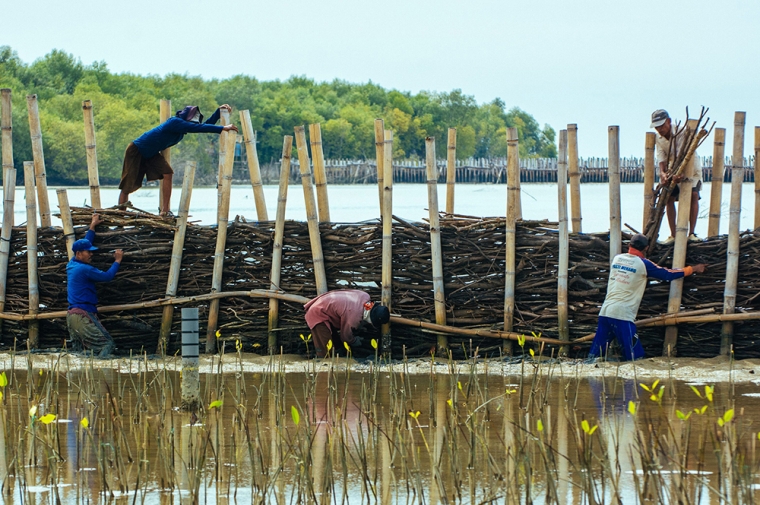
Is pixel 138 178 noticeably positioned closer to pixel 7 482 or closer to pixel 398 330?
pixel 398 330

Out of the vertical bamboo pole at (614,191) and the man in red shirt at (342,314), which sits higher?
the vertical bamboo pole at (614,191)

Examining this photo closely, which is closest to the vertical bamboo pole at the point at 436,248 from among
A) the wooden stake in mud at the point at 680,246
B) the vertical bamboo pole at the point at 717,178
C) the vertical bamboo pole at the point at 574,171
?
the vertical bamboo pole at the point at 574,171

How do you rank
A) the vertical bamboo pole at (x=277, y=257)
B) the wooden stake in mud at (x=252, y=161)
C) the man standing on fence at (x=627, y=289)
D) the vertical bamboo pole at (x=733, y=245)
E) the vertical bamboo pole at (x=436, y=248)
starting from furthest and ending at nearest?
the wooden stake in mud at (x=252, y=161) → the vertical bamboo pole at (x=277, y=257) → the vertical bamboo pole at (x=436, y=248) → the vertical bamboo pole at (x=733, y=245) → the man standing on fence at (x=627, y=289)

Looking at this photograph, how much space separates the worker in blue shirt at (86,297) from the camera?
10.7 m

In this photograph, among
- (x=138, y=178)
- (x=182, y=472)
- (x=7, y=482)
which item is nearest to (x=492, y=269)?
(x=138, y=178)

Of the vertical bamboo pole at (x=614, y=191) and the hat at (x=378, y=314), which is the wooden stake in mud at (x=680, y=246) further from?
the hat at (x=378, y=314)

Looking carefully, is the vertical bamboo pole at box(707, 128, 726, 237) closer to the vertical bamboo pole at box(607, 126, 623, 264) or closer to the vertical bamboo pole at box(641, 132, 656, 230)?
the vertical bamboo pole at box(641, 132, 656, 230)

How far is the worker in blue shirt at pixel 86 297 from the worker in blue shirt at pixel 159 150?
25.1 inches

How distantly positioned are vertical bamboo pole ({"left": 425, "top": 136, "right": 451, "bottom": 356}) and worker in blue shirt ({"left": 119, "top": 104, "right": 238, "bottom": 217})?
208cm

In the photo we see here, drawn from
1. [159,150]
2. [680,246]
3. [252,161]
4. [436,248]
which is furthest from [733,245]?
[159,150]

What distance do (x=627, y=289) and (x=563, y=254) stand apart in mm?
790

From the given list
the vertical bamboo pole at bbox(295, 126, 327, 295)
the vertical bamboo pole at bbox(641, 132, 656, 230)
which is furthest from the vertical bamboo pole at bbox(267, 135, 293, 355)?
the vertical bamboo pole at bbox(641, 132, 656, 230)

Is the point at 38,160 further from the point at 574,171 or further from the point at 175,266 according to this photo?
the point at 574,171

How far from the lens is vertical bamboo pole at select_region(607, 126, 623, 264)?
10.3 meters
